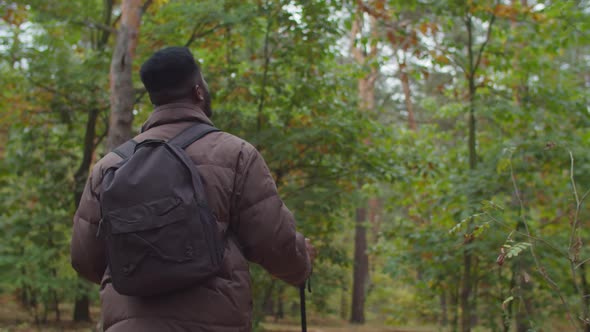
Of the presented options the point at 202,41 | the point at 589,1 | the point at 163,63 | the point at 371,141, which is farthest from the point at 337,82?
the point at 163,63

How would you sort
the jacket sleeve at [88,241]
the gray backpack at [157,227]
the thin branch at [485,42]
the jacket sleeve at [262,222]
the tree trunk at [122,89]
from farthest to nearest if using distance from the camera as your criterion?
the thin branch at [485,42] → the tree trunk at [122,89] → the jacket sleeve at [88,241] → the jacket sleeve at [262,222] → the gray backpack at [157,227]

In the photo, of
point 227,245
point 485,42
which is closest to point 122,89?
point 227,245

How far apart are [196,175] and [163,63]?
53 centimetres

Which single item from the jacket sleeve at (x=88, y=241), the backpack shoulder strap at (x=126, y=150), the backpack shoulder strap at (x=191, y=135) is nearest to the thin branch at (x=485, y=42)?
the backpack shoulder strap at (x=191, y=135)

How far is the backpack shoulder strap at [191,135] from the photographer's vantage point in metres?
2.05

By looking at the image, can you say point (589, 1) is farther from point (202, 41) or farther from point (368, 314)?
point (368, 314)

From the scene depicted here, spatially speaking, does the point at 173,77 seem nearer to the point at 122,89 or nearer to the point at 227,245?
the point at 227,245

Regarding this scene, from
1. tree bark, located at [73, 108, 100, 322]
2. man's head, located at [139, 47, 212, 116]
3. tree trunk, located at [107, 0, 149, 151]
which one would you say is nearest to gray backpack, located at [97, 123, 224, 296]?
man's head, located at [139, 47, 212, 116]

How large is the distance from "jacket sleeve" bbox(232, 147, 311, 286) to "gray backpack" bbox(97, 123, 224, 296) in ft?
0.52

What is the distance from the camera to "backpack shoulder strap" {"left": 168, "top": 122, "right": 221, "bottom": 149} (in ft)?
6.73

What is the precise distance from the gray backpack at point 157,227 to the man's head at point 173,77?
1.35 feet

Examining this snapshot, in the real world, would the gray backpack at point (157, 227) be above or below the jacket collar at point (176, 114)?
below

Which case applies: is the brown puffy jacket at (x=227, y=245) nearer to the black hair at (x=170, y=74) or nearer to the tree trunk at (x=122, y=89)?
the black hair at (x=170, y=74)

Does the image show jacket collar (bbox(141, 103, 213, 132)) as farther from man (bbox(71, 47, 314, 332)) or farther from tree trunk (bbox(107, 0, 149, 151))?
tree trunk (bbox(107, 0, 149, 151))
